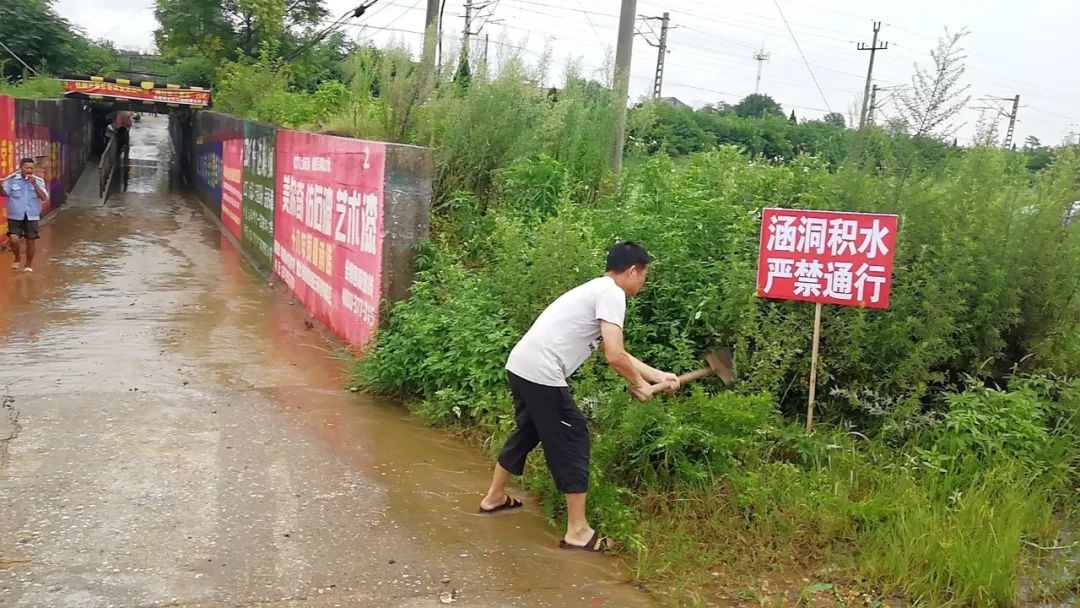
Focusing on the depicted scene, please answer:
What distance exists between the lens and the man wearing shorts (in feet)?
38.5

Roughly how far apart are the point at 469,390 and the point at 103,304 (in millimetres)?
6004

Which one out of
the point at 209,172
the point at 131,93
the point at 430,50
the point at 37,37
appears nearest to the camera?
the point at 430,50

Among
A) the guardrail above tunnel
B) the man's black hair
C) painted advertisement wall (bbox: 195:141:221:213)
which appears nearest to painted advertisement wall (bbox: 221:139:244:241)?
painted advertisement wall (bbox: 195:141:221:213)

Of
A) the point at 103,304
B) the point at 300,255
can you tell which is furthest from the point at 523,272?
the point at 103,304

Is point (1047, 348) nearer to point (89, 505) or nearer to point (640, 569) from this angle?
point (640, 569)

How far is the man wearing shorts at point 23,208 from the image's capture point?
11742 millimetres

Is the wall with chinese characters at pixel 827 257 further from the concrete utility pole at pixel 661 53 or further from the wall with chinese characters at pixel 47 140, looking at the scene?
the concrete utility pole at pixel 661 53

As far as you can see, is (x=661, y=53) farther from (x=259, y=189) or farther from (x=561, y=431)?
(x=561, y=431)

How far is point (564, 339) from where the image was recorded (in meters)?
4.45

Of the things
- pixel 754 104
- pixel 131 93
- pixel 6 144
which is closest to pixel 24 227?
pixel 6 144

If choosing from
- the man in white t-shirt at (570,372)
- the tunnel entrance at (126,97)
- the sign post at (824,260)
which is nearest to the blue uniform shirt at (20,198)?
the man in white t-shirt at (570,372)

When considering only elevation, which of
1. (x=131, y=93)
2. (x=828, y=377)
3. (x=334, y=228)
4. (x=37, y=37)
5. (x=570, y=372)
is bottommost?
(x=828, y=377)

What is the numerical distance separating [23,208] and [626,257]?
10501 millimetres

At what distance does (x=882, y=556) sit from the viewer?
4172 millimetres
